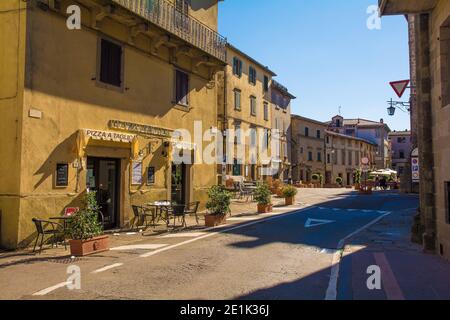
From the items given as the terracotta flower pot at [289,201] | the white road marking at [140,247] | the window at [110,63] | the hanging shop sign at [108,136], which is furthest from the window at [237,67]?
the white road marking at [140,247]

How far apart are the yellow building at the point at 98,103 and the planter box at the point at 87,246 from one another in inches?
68.7

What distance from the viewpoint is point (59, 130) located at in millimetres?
10680

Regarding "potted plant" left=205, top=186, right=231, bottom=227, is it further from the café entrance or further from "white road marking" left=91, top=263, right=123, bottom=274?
"white road marking" left=91, top=263, right=123, bottom=274

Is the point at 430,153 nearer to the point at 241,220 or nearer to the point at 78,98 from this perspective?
the point at 241,220

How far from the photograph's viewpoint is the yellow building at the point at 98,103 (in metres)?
9.78

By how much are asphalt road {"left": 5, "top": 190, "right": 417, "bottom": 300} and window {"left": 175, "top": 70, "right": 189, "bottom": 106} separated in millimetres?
6523

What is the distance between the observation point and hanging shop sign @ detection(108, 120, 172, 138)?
1260cm

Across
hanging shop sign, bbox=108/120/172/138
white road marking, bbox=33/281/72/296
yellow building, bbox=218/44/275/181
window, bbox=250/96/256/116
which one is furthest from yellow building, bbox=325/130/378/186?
white road marking, bbox=33/281/72/296

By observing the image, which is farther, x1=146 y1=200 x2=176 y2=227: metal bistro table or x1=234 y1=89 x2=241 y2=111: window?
x1=234 y1=89 x2=241 y2=111: window

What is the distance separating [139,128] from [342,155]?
54.0 m

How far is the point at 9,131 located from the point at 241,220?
8211 millimetres

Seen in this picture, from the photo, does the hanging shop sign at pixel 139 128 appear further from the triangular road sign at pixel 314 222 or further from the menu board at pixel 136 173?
the triangular road sign at pixel 314 222

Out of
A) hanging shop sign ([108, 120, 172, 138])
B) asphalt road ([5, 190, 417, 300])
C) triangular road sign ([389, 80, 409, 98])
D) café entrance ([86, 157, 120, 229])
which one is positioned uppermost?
triangular road sign ([389, 80, 409, 98])
